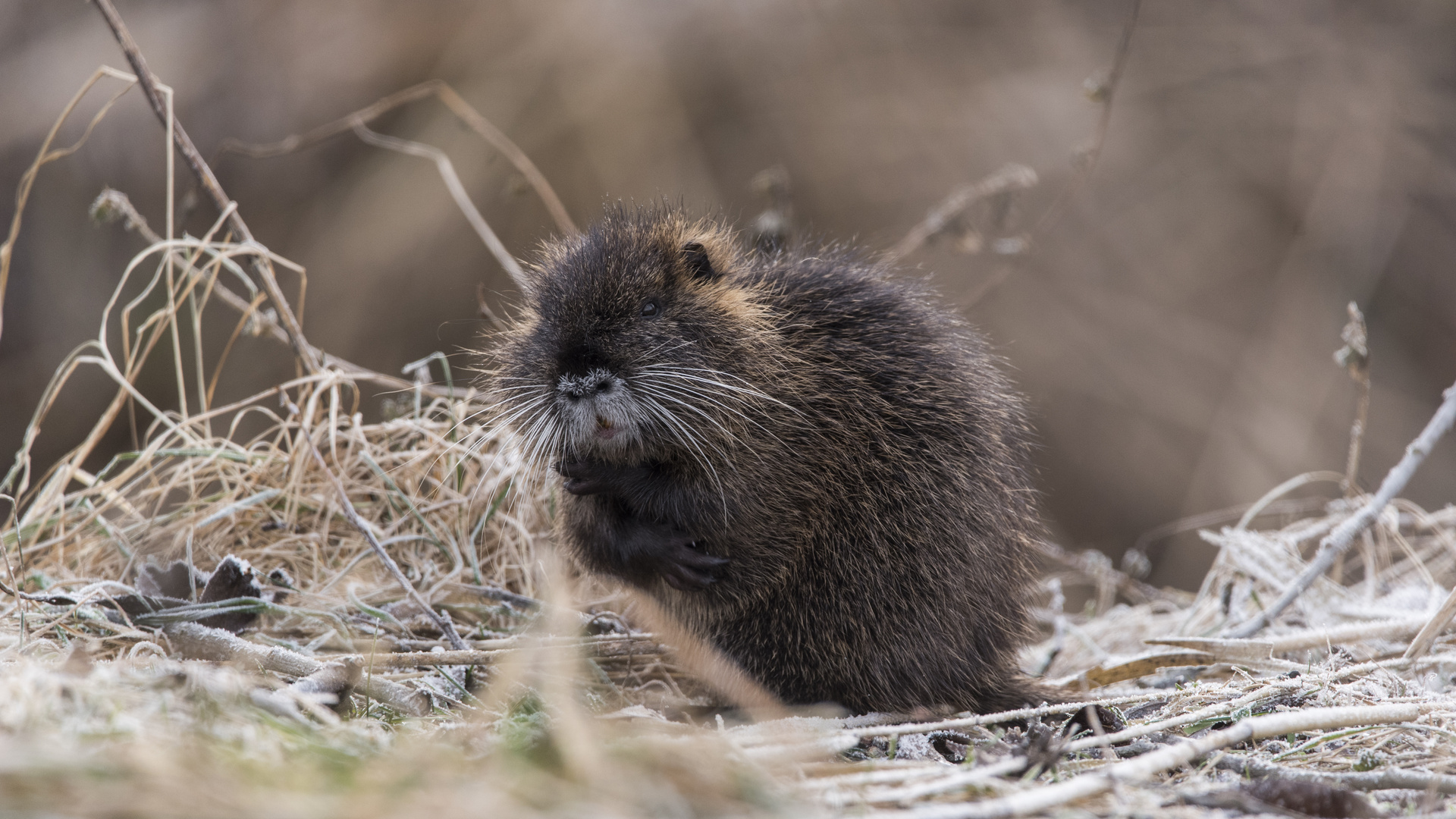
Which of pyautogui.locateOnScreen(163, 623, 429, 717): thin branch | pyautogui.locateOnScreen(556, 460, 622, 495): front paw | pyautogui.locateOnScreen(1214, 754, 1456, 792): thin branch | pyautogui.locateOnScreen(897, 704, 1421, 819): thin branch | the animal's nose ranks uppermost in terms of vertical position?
the animal's nose

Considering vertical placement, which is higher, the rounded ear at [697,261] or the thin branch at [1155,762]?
the rounded ear at [697,261]

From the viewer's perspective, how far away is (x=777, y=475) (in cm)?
322

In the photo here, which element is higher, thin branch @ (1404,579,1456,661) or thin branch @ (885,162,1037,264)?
thin branch @ (885,162,1037,264)

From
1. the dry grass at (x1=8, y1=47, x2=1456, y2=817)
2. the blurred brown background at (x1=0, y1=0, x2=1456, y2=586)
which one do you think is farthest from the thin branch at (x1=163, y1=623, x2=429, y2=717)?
the blurred brown background at (x1=0, y1=0, x2=1456, y2=586)

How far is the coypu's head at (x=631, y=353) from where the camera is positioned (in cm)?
302

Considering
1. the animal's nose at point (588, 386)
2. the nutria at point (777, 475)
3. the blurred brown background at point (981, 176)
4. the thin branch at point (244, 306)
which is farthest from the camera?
the blurred brown background at point (981, 176)

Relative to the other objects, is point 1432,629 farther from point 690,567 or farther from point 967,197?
point 967,197

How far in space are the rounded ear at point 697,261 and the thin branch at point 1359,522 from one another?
1931 millimetres

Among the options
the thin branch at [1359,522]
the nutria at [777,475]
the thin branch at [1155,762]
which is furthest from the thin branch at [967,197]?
the thin branch at [1155,762]

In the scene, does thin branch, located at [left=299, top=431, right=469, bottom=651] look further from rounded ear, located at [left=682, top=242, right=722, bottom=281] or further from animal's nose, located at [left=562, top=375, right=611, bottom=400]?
rounded ear, located at [left=682, top=242, right=722, bottom=281]

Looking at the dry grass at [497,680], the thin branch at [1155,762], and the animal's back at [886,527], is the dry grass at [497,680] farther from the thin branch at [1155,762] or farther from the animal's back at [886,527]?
the animal's back at [886,527]

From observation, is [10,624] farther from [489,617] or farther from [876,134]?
[876,134]

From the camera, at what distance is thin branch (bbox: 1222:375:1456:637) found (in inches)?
132

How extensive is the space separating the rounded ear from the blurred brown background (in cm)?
397
